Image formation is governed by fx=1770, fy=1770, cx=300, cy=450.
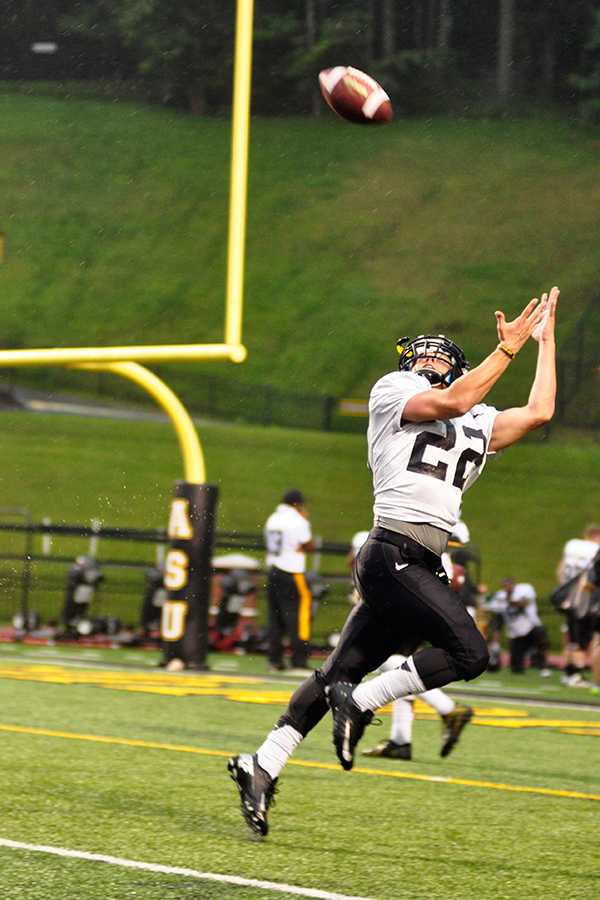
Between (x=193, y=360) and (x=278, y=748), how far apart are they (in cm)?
722

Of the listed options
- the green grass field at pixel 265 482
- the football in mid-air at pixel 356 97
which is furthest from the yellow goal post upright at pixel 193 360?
the green grass field at pixel 265 482

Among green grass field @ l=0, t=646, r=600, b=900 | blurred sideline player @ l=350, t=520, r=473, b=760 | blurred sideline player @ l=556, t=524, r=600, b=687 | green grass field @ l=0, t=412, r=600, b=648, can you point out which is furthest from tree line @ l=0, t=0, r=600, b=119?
green grass field @ l=0, t=412, r=600, b=648

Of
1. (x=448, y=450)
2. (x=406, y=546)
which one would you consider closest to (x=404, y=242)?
(x=448, y=450)

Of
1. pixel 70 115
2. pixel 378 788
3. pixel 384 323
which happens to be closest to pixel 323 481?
pixel 384 323

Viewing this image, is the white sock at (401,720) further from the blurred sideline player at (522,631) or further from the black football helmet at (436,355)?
the blurred sideline player at (522,631)

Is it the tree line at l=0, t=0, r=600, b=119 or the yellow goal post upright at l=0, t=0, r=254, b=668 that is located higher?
the tree line at l=0, t=0, r=600, b=119

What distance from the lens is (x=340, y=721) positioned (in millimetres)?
5094

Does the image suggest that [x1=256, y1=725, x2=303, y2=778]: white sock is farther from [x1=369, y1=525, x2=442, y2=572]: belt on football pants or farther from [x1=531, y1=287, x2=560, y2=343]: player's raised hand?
[x1=531, y1=287, x2=560, y2=343]: player's raised hand

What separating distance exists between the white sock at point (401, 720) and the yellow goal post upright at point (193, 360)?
4.69 metres

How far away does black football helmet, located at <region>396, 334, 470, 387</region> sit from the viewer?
5316 millimetres

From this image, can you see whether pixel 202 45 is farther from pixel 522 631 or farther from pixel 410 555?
pixel 410 555

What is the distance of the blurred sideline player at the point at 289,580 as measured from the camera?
43.7ft

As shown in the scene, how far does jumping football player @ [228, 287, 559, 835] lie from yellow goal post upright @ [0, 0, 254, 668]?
6.84 m

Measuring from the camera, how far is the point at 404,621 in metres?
5.11
